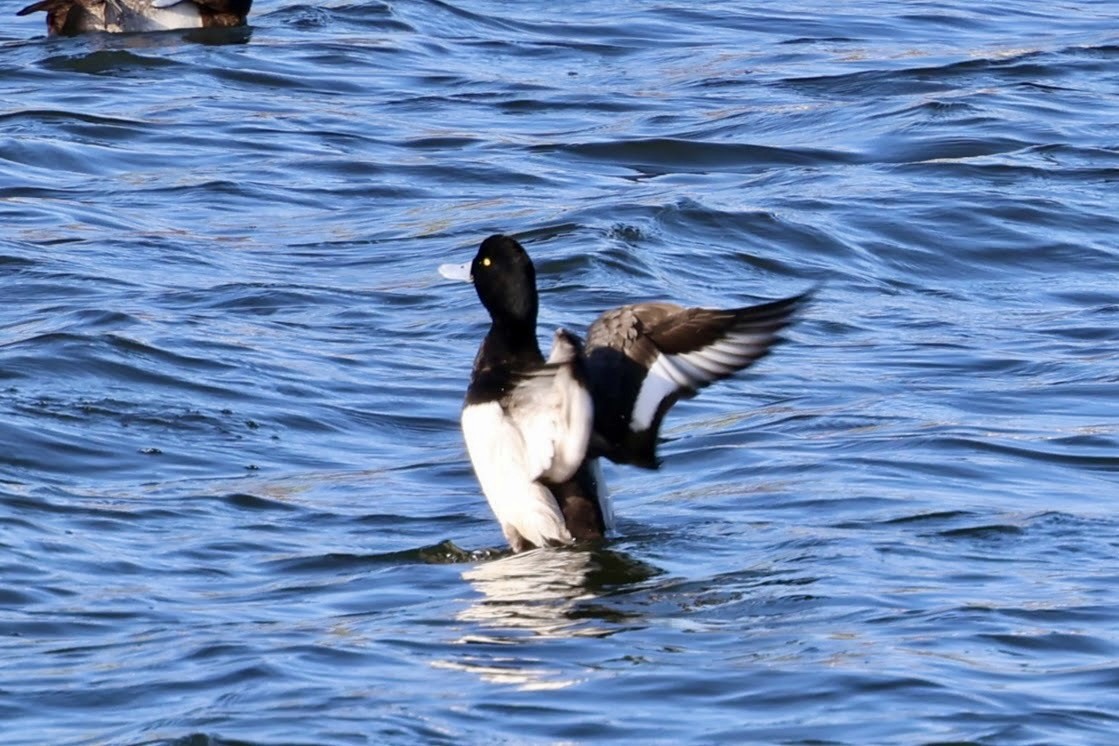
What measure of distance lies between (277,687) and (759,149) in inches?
352

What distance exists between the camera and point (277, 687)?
5.48 metres

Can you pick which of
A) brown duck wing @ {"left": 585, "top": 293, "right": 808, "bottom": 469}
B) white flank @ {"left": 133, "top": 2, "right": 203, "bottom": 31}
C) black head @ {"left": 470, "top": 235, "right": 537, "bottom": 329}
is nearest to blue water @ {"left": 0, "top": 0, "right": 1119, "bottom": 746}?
white flank @ {"left": 133, "top": 2, "right": 203, "bottom": 31}

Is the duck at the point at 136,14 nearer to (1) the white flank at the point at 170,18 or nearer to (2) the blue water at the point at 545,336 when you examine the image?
(1) the white flank at the point at 170,18

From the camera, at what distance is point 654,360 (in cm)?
691

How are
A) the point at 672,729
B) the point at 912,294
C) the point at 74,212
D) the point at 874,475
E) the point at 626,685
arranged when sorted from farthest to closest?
the point at 74,212
the point at 912,294
the point at 874,475
the point at 626,685
the point at 672,729

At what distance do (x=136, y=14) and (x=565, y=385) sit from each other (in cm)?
1103

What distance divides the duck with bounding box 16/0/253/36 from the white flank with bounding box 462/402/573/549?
10.4 meters

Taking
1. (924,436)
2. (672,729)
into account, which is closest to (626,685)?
(672,729)

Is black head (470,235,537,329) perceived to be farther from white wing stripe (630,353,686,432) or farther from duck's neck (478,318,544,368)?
white wing stripe (630,353,686,432)

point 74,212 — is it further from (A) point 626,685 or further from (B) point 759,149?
(A) point 626,685

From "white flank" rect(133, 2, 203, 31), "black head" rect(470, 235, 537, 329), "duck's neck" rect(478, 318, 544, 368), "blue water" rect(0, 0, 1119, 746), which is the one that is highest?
"black head" rect(470, 235, 537, 329)

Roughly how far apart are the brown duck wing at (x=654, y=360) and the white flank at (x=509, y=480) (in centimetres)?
24

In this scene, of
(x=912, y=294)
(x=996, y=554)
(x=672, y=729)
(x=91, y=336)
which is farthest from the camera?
Result: (x=912, y=294)

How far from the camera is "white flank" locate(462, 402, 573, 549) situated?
6.93 m
